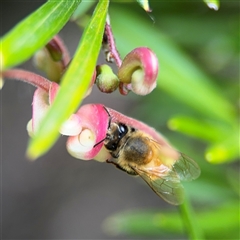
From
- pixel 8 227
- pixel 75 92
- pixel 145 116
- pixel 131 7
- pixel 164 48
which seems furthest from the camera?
pixel 8 227

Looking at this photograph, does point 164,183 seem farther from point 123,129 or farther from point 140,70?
point 140,70

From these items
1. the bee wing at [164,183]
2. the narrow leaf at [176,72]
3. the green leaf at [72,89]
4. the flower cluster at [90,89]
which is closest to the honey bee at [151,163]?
the bee wing at [164,183]

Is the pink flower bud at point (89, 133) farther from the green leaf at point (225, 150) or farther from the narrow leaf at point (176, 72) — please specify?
the narrow leaf at point (176, 72)

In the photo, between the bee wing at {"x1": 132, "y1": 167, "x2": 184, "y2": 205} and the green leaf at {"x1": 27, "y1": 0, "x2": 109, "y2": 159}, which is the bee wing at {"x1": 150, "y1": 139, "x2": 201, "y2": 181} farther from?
the green leaf at {"x1": 27, "y1": 0, "x2": 109, "y2": 159}

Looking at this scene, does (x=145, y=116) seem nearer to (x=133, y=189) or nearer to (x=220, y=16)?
(x=220, y=16)

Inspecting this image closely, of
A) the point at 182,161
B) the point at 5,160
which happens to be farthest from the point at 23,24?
the point at 5,160

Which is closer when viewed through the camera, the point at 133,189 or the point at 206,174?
the point at 206,174

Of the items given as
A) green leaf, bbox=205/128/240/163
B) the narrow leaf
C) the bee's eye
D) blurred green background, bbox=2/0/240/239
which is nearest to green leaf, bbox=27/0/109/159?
the bee's eye
